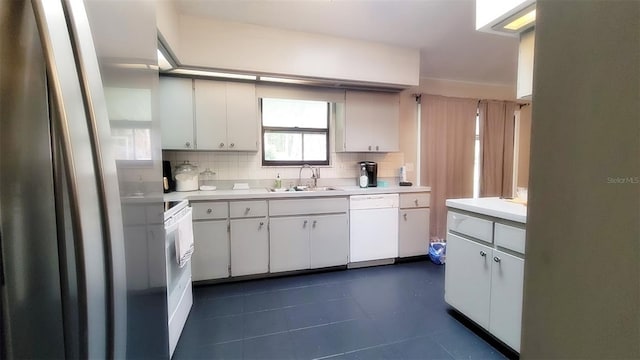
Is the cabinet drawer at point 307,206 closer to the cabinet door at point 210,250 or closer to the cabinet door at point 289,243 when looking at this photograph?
the cabinet door at point 289,243

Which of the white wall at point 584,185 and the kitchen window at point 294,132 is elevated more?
the kitchen window at point 294,132

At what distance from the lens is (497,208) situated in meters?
1.75

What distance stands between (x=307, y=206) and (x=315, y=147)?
37.3 inches

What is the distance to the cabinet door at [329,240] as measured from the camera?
2.92 metres

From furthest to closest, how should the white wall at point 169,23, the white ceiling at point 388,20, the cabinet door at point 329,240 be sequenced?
the cabinet door at point 329,240
the white ceiling at point 388,20
the white wall at point 169,23

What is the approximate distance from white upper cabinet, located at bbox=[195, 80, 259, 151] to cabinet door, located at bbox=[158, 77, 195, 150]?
0.25ft

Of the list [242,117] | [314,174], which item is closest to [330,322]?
[314,174]

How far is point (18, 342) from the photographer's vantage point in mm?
353

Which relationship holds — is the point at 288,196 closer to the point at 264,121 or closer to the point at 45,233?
the point at 264,121

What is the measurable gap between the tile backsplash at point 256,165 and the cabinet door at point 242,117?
30cm

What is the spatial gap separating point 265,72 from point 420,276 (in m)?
2.69

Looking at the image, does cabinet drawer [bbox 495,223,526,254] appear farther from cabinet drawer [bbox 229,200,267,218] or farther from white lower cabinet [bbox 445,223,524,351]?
cabinet drawer [bbox 229,200,267,218]

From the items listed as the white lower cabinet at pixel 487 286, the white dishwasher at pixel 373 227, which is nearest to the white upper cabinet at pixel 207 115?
the white dishwasher at pixel 373 227

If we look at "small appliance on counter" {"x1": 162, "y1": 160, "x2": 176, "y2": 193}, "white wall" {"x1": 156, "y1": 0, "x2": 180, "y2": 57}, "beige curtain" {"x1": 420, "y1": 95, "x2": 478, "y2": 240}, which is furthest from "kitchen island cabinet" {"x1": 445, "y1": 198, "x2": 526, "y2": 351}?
"small appliance on counter" {"x1": 162, "y1": 160, "x2": 176, "y2": 193}
